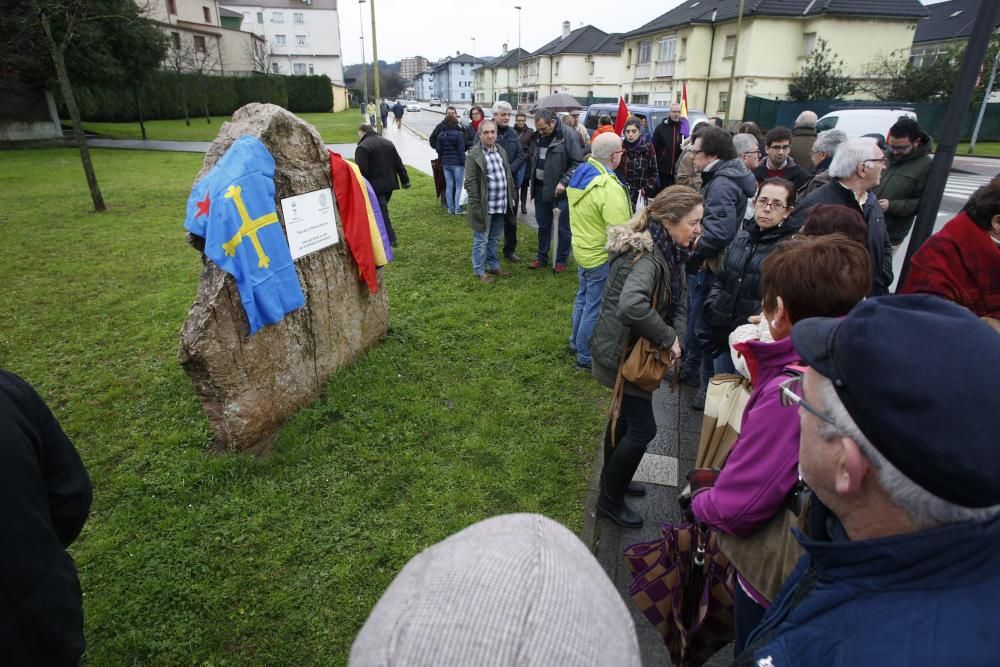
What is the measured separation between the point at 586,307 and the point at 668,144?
5207 millimetres

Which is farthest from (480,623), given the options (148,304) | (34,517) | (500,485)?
(148,304)

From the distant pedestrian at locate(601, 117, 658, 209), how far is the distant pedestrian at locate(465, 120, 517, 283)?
1.77 metres

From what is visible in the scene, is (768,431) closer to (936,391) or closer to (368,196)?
(936,391)

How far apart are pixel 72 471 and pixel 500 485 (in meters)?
2.44

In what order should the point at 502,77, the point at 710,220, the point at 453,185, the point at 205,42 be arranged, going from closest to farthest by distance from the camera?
the point at 710,220 → the point at 453,185 → the point at 205,42 → the point at 502,77

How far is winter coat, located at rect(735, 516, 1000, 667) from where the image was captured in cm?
91

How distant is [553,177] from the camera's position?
7.25 metres

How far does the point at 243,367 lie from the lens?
3.94 metres

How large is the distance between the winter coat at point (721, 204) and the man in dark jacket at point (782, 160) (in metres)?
1.56

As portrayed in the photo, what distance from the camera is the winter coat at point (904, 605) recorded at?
91 cm

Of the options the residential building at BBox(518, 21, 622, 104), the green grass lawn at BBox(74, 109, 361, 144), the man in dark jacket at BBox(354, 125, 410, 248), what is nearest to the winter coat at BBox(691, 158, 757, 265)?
the man in dark jacket at BBox(354, 125, 410, 248)

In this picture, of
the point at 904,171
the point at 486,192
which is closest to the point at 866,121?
the point at 904,171

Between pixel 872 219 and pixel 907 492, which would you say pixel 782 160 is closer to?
pixel 872 219

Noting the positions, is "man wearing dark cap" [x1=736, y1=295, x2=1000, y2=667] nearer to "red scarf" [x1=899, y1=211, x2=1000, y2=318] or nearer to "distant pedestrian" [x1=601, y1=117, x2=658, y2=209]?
"red scarf" [x1=899, y1=211, x2=1000, y2=318]
